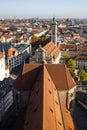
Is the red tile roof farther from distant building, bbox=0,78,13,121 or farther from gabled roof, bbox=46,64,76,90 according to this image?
gabled roof, bbox=46,64,76,90

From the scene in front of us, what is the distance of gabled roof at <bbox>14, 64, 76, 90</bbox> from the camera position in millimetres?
43881

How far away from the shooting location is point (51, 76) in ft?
146

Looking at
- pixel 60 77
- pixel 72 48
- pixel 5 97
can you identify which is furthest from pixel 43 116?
pixel 72 48

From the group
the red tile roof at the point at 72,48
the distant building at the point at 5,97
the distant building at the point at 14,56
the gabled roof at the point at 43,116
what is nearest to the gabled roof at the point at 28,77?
the distant building at the point at 5,97

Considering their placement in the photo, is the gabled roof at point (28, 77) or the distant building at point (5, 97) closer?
the gabled roof at point (28, 77)

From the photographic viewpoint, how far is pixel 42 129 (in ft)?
81.1

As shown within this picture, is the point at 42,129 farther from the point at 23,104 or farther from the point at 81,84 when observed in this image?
the point at 81,84

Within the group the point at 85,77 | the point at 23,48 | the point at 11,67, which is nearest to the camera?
the point at 85,77

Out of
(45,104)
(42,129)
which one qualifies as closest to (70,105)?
(45,104)

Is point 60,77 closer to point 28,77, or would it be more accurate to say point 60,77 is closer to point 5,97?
point 28,77

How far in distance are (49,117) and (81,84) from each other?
115ft

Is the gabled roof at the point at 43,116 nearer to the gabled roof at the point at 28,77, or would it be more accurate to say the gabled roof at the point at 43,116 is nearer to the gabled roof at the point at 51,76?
the gabled roof at the point at 51,76

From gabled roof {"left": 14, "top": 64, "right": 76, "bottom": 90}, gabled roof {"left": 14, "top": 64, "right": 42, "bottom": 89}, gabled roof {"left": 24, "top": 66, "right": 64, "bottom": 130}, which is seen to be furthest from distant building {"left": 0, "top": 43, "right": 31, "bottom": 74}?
gabled roof {"left": 24, "top": 66, "right": 64, "bottom": 130}

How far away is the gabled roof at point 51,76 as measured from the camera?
43.9 metres
